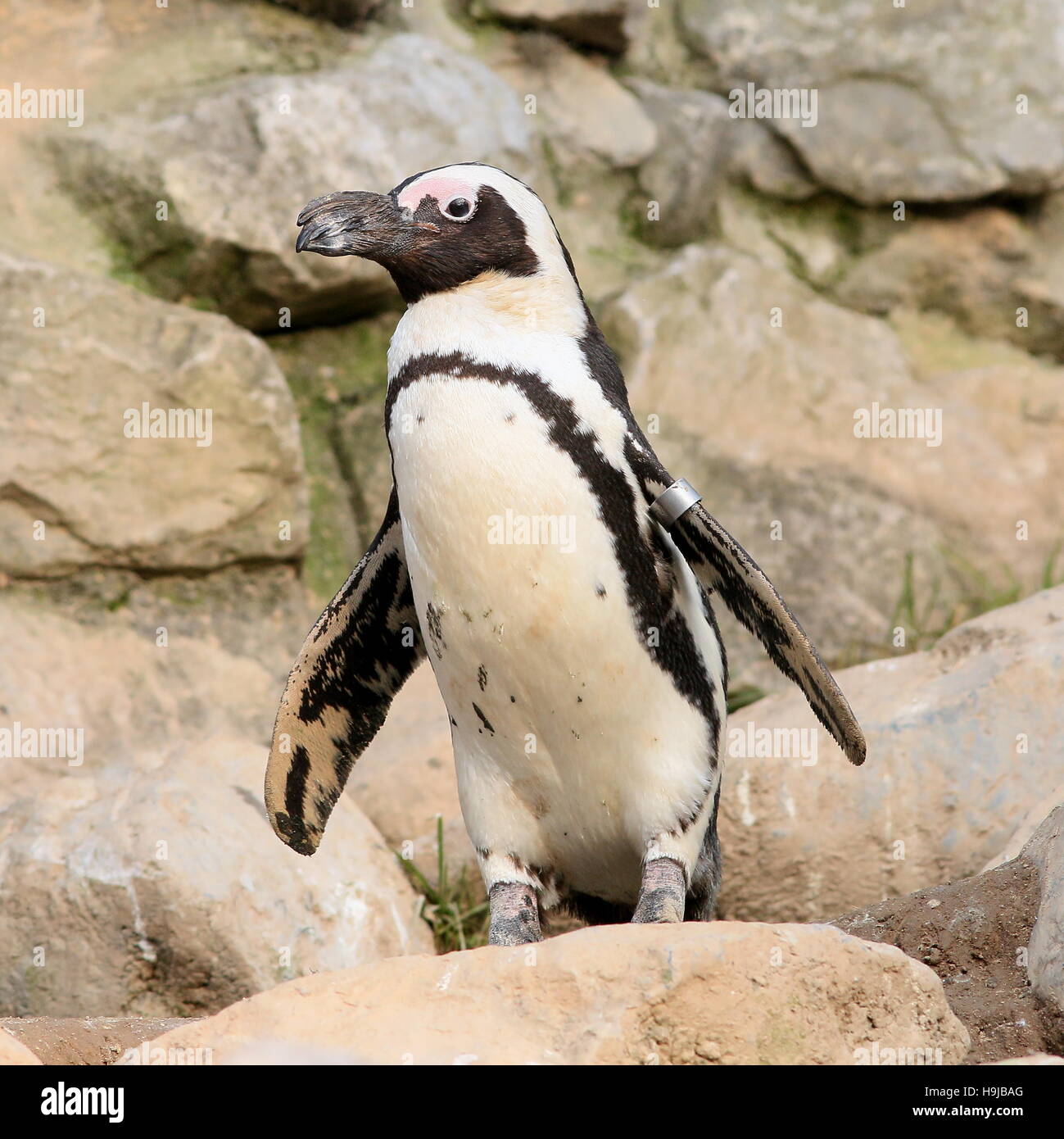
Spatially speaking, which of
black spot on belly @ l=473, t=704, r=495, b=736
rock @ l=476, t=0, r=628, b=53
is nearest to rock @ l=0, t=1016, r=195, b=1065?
black spot on belly @ l=473, t=704, r=495, b=736

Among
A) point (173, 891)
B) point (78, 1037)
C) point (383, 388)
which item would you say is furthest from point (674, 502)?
point (383, 388)

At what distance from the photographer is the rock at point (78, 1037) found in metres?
2.36

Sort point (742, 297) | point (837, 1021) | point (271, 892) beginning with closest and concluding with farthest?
point (837, 1021) → point (271, 892) → point (742, 297)

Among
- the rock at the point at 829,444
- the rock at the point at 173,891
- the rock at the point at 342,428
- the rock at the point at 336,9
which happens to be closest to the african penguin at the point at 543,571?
the rock at the point at 173,891

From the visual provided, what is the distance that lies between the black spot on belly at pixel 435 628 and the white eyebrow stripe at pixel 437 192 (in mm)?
730

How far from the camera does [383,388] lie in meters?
5.05

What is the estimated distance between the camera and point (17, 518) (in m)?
4.33

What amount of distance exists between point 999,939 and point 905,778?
1076 mm

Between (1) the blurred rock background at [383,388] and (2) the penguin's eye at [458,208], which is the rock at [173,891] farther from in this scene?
(2) the penguin's eye at [458,208]

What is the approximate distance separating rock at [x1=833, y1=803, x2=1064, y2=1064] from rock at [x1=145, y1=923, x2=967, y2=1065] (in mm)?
391

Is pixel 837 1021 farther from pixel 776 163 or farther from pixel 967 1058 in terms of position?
pixel 776 163
